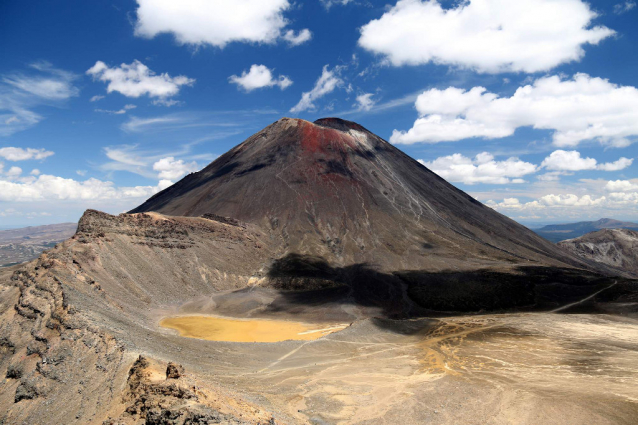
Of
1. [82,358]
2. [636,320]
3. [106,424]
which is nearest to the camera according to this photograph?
[106,424]

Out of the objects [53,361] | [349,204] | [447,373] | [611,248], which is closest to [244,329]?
[53,361]

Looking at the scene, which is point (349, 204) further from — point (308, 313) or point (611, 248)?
point (611, 248)

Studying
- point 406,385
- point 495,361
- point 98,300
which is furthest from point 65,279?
point 495,361

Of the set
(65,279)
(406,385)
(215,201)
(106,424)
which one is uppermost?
(215,201)

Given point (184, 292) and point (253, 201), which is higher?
point (253, 201)

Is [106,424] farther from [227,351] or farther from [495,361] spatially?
[495,361]

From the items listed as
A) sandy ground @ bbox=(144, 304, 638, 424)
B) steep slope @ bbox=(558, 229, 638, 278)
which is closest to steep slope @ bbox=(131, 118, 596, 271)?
sandy ground @ bbox=(144, 304, 638, 424)

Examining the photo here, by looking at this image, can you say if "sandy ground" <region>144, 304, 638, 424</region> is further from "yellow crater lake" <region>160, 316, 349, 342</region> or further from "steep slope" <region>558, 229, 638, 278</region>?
"steep slope" <region>558, 229, 638, 278</region>

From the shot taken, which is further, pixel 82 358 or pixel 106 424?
pixel 82 358
